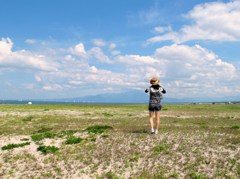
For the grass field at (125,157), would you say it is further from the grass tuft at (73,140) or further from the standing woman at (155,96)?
the standing woman at (155,96)

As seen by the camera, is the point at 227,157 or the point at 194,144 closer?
the point at 227,157

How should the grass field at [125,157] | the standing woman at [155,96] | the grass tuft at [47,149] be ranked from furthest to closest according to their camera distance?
1. the standing woman at [155,96]
2. the grass tuft at [47,149]
3. the grass field at [125,157]

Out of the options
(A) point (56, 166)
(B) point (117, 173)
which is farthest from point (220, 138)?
(A) point (56, 166)

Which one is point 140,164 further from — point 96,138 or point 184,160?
point 96,138

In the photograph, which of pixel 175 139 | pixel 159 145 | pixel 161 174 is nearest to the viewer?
pixel 161 174

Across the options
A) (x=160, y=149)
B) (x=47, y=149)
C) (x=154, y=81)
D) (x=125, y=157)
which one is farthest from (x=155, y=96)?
(x=47, y=149)

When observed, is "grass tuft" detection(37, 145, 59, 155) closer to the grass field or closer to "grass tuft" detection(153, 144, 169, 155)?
the grass field

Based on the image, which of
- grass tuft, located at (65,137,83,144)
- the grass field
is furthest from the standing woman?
grass tuft, located at (65,137,83,144)

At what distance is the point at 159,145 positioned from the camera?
2009 cm

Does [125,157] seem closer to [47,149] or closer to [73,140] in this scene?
[73,140]

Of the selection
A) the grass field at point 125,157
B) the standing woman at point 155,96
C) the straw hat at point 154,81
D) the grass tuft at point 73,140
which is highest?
the straw hat at point 154,81

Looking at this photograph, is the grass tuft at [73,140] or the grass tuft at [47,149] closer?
the grass tuft at [47,149]

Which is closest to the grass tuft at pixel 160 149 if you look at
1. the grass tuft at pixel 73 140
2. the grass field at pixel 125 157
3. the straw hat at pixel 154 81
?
the grass field at pixel 125 157

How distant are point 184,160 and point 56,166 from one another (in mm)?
7615
